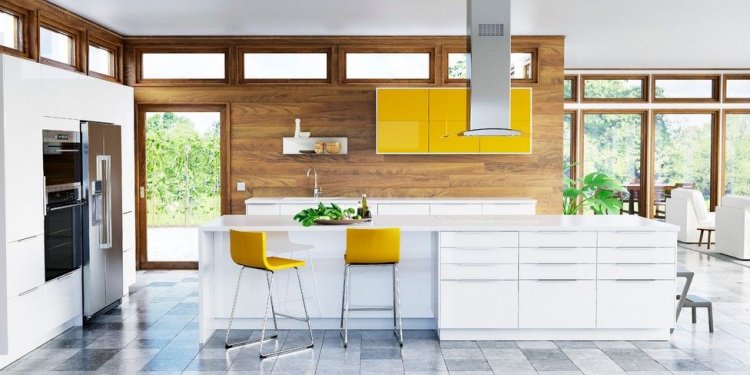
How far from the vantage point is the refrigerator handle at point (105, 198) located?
5.93 m

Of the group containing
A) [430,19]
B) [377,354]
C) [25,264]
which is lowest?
[377,354]

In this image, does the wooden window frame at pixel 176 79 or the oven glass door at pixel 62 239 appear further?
the wooden window frame at pixel 176 79

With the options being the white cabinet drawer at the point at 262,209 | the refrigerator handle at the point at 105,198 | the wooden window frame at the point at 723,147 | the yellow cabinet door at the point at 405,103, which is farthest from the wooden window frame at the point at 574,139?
the refrigerator handle at the point at 105,198

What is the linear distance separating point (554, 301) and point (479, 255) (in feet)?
2.13

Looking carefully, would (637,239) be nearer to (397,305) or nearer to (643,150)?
(397,305)

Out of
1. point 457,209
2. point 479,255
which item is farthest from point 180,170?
point 479,255

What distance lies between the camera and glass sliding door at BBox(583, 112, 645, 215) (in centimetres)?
1161

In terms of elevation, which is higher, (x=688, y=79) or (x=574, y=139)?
(x=688, y=79)

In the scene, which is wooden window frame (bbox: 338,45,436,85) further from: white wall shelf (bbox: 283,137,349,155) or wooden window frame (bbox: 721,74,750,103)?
wooden window frame (bbox: 721,74,750,103)

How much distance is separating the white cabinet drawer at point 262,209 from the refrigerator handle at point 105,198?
1954mm

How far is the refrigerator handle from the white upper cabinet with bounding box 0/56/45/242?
2.85 ft

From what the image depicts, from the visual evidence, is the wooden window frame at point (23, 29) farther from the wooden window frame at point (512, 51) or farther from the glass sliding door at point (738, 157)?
the glass sliding door at point (738, 157)

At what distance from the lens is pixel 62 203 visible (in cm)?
539

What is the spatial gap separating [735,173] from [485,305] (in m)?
8.49
